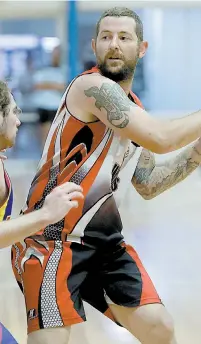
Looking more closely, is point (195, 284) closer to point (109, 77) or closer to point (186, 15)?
point (109, 77)

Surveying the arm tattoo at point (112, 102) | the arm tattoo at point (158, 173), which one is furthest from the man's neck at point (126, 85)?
the arm tattoo at point (158, 173)

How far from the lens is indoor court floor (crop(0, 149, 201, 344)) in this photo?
2994 mm

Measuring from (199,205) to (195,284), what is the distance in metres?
2.56

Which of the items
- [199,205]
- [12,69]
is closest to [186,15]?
[12,69]

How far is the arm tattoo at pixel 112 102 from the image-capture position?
6.54 ft

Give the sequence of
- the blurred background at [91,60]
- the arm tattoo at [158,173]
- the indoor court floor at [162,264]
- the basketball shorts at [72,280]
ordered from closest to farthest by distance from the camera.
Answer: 1. the basketball shorts at [72,280]
2. the arm tattoo at [158,173]
3. the indoor court floor at [162,264]
4. the blurred background at [91,60]

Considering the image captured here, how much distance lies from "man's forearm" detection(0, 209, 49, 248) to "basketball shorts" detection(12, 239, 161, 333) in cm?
38

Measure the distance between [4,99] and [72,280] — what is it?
0.59 m

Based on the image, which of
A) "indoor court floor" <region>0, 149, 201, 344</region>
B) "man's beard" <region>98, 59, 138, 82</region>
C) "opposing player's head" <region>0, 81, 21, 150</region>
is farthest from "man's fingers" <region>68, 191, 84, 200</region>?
"indoor court floor" <region>0, 149, 201, 344</region>

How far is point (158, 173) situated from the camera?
2439 mm

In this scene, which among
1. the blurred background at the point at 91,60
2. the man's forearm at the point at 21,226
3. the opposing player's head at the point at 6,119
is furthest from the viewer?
the blurred background at the point at 91,60

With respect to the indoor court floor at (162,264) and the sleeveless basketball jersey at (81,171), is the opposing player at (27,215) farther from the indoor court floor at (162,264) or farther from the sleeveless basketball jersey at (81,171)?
the indoor court floor at (162,264)

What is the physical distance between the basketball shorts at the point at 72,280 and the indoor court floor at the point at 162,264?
0.75 metres

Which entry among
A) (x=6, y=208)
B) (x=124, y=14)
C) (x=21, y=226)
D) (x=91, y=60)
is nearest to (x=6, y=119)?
(x=6, y=208)
